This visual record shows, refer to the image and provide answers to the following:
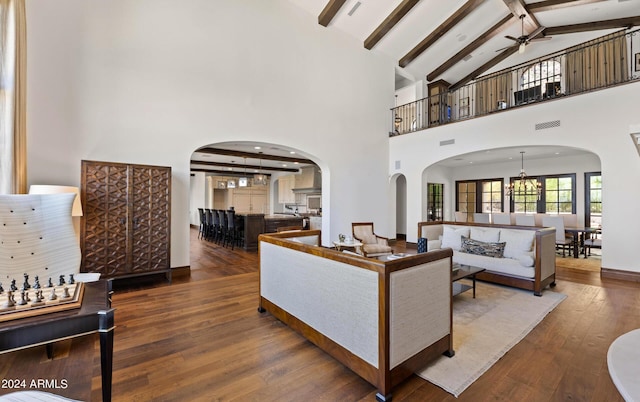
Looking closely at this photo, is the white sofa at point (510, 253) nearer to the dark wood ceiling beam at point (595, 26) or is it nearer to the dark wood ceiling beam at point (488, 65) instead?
the dark wood ceiling beam at point (595, 26)

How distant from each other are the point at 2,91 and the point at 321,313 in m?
3.92

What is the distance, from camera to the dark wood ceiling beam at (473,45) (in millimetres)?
7477

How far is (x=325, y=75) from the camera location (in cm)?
690

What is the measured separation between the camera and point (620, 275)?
4.81 meters

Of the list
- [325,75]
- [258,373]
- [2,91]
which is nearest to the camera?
[258,373]

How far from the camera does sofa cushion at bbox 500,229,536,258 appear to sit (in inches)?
169

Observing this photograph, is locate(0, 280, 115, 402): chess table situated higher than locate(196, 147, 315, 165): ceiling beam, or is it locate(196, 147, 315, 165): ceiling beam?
locate(196, 147, 315, 165): ceiling beam

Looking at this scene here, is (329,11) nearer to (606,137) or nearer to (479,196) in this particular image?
(606,137)

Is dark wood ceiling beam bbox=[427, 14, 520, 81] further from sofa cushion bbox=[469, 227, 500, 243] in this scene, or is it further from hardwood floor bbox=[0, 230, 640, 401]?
hardwood floor bbox=[0, 230, 640, 401]

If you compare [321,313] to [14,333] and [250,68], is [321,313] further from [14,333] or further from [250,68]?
[250,68]

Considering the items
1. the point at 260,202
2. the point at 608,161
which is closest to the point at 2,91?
the point at 608,161

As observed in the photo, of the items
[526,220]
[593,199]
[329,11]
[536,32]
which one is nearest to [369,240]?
[526,220]

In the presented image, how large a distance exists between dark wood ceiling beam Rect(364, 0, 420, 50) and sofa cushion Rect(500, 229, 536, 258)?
213 inches

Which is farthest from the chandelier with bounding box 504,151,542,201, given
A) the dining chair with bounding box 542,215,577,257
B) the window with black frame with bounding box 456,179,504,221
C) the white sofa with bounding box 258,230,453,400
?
the white sofa with bounding box 258,230,453,400
